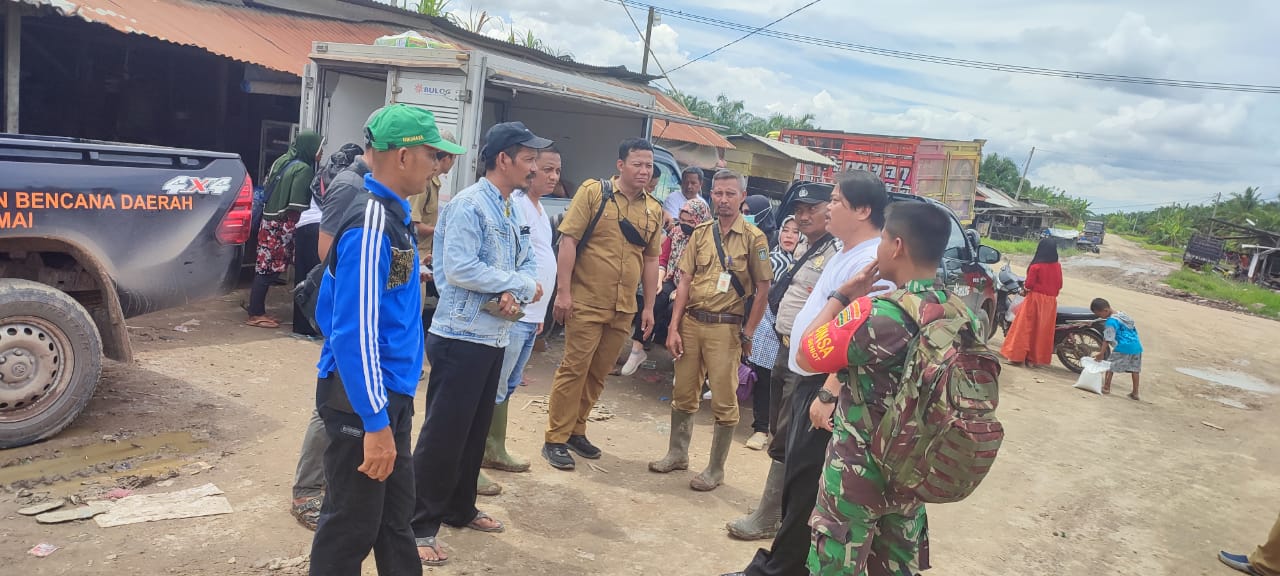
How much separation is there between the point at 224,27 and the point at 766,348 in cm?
751

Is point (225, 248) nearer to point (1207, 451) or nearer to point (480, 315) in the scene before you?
point (480, 315)

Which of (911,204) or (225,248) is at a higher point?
(911,204)

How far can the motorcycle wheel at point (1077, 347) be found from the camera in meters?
10.2

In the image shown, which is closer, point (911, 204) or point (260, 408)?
point (911, 204)

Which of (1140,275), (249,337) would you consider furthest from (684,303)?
(1140,275)

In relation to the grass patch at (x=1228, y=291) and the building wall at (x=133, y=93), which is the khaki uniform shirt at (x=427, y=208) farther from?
the grass patch at (x=1228, y=291)

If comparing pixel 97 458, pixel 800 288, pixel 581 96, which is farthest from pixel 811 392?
pixel 581 96

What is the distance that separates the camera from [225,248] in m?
4.96

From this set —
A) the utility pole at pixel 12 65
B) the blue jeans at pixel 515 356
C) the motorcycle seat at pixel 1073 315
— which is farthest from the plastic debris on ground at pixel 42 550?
the motorcycle seat at pixel 1073 315

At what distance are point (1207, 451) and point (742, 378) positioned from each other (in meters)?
4.51

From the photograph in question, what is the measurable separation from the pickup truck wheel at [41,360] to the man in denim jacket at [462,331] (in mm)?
2153

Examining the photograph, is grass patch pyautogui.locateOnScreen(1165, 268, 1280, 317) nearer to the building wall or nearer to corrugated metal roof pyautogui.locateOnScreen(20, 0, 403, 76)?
corrugated metal roof pyautogui.locateOnScreen(20, 0, 403, 76)

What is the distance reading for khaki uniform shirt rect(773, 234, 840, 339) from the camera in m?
4.38

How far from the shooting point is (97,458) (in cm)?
411
